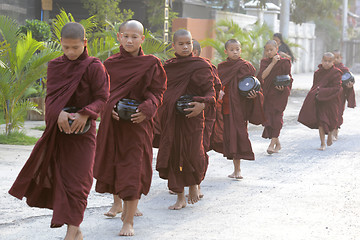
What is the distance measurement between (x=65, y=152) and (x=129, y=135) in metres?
0.79

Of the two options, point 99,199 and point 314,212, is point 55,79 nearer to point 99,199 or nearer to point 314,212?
point 99,199

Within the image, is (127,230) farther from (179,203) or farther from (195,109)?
(195,109)

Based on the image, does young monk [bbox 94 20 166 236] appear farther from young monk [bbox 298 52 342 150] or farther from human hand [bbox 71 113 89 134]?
young monk [bbox 298 52 342 150]

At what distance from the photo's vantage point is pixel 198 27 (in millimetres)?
24844

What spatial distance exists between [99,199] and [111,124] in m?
1.50

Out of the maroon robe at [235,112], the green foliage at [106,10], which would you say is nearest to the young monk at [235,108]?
the maroon robe at [235,112]

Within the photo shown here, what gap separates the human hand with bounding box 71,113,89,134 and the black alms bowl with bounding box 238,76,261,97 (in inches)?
154

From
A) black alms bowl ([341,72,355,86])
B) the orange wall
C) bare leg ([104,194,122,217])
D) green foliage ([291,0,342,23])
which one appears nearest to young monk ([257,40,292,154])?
black alms bowl ([341,72,355,86])

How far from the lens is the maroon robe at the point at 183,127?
7.07m

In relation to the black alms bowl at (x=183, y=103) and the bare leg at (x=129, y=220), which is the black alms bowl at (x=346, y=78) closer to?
the black alms bowl at (x=183, y=103)

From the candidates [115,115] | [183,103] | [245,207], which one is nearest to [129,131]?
[115,115]

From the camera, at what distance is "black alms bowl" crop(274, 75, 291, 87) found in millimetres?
11211

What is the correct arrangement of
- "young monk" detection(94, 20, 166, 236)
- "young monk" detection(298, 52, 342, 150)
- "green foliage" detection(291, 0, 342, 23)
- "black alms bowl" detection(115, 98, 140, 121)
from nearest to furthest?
1. "black alms bowl" detection(115, 98, 140, 121)
2. "young monk" detection(94, 20, 166, 236)
3. "young monk" detection(298, 52, 342, 150)
4. "green foliage" detection(291, 0, 342, 23)

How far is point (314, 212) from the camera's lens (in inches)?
276
